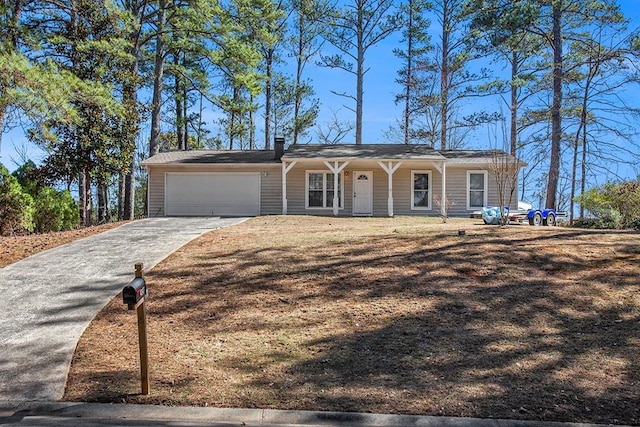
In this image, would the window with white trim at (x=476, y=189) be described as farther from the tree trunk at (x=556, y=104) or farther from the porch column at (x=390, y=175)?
the porch column at (x=390, y=175)

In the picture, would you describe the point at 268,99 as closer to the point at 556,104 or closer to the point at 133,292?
the point at 556,104

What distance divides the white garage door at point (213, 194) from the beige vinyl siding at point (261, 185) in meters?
0.18

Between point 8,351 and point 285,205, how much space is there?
1370 cm

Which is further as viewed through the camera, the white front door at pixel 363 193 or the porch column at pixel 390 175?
the white front door at pixel 363 193

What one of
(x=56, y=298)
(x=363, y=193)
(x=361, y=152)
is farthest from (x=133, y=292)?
(x=361, y=152)

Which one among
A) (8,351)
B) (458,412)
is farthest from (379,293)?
(8,351)

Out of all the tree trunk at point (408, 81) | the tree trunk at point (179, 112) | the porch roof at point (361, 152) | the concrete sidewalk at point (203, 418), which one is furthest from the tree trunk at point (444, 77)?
the concrete sidewalk at point (203, 418)

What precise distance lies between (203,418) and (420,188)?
56.1 feet

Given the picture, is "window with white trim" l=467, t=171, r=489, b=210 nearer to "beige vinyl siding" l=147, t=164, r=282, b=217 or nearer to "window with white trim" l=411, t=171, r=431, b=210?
"window with white trim" l=411, t=171, r=431, b=210

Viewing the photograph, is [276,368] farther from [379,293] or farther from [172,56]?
[172,56]

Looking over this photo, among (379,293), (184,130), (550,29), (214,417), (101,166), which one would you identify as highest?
(550,29)

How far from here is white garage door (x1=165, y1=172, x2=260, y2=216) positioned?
19.1 metres

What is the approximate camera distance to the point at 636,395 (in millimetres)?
3689

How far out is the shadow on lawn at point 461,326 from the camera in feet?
12.1
